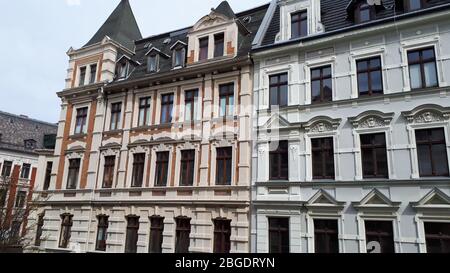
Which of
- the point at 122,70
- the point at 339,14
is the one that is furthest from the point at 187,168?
the point at 339,14

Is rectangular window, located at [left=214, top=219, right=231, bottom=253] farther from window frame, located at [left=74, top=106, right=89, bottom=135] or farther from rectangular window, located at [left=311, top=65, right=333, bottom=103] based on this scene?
window frame, located at [left=74, top=106, right=89, bottom=135]

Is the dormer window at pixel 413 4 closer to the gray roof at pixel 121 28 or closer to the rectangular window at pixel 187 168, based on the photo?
the rectangular window at pixel 187 168

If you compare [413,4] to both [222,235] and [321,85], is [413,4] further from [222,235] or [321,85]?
[222,235]

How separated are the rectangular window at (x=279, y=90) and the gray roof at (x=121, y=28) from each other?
480 inches

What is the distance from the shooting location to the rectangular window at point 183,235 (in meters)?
15.3

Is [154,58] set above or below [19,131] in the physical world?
below

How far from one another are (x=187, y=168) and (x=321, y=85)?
777cm

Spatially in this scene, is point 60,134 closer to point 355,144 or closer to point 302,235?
point 302,235

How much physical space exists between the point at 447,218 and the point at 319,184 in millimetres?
4442

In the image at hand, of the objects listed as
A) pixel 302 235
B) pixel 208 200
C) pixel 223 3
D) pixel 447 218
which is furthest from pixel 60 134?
pixel 447 218

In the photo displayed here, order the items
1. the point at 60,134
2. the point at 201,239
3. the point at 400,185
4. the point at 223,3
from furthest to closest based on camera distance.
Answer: the point at 60,134 → the point at 223,3 → the point at 201,239 → the point at 400,185

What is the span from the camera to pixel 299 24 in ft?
51.5

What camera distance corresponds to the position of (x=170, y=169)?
16.8 meters

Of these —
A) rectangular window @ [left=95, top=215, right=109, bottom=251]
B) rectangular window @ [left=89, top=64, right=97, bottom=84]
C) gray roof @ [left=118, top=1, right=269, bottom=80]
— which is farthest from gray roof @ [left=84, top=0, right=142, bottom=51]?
rectangular window @ [left=95, top=215, right=109, bottom=251]
